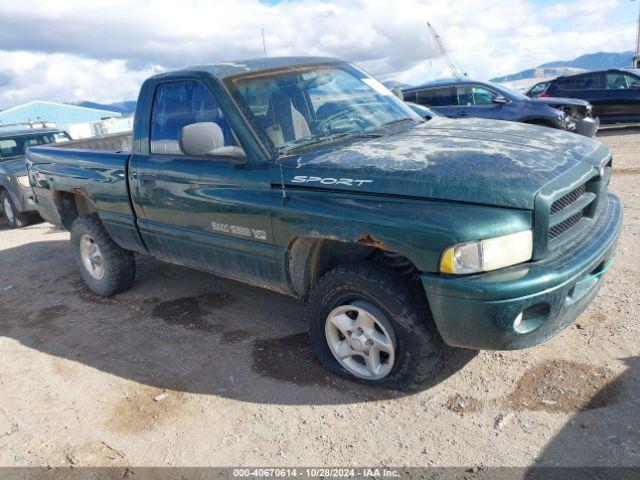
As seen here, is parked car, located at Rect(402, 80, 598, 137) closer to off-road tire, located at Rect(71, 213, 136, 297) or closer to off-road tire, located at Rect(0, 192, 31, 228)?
off-road tire, located at Rect(71, 213, 136, 297)

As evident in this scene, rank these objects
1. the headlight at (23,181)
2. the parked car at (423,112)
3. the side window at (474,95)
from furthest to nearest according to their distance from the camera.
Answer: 1. the side window at (474,95)
2. the headlight at (23,181)
3. the parked car at (423,112)

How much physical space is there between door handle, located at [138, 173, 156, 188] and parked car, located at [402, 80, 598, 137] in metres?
8.10

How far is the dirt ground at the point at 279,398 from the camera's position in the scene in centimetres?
255

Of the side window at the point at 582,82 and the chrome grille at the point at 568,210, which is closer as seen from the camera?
the chrome grille at the point at 568,210

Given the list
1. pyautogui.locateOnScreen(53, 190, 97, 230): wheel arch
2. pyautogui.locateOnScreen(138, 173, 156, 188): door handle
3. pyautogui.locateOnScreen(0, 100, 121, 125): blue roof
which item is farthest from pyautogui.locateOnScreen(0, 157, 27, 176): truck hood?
pyautogui.locateOnScreen(0, 100, 121, 125): blue roof

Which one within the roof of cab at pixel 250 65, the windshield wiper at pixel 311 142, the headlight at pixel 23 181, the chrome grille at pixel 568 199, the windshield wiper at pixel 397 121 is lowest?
the headlight at pixel 23 181

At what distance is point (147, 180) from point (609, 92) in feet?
43.2

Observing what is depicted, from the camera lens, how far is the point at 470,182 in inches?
96.1

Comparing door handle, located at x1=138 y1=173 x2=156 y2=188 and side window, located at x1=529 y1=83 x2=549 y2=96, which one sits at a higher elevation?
door handle, located at x1=138 y1=173 x2=156 y2=188

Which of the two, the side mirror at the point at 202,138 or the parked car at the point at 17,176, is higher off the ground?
the side mirror at the point at 202,138

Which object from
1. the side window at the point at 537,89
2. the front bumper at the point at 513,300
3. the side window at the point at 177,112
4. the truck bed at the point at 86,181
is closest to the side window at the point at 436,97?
the side window at the point at 537,89

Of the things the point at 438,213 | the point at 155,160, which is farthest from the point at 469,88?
the point at 438,213

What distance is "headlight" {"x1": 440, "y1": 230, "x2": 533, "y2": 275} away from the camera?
2326 millimetres

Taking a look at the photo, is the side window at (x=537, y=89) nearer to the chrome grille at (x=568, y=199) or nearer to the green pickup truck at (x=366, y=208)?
the green pickup truck at (x=366, y=208)
